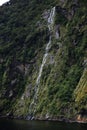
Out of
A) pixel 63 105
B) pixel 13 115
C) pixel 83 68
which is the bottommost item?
pixel 13 115

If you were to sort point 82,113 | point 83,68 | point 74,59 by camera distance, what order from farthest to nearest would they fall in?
1. point 74,59
2. point 83,68
3. point 82,113

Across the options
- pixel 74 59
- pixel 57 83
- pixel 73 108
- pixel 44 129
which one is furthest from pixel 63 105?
pixel 44 129

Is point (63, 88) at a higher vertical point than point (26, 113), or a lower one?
higher

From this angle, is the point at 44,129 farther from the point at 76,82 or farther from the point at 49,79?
the point at 49,79

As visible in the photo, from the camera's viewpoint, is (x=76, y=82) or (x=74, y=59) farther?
(x=74, y=59)

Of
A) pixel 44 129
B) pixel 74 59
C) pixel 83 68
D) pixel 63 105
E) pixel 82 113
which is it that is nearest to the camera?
pixel 44 129

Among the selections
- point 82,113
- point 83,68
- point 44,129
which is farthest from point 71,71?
point 44,129

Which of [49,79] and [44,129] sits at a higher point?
[44,129]

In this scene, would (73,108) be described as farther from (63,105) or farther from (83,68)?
(83,68)

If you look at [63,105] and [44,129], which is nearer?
[44,129]
